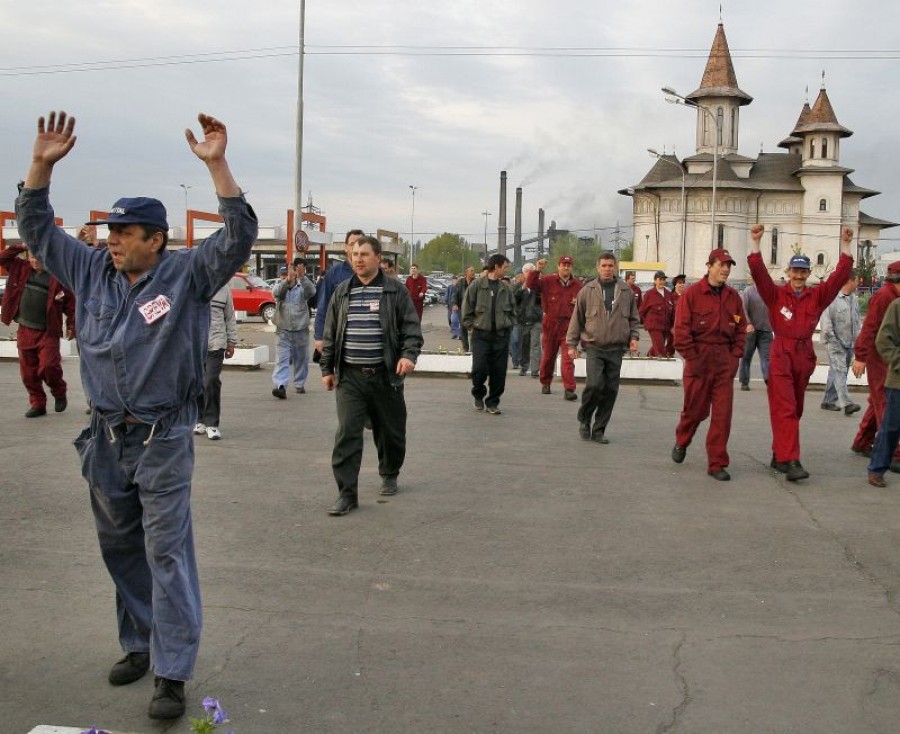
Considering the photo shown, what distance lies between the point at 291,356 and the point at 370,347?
6427 millimetres

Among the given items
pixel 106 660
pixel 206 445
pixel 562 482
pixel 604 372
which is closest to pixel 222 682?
pixel 106 660

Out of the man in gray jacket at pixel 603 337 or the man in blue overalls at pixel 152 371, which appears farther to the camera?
the man in gray jacket at pixel 603 337

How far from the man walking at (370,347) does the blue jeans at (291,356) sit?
5.82 m

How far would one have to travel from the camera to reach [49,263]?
13.9 feet

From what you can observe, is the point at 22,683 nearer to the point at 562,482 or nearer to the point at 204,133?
the point at 204,133

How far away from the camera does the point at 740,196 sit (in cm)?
8694

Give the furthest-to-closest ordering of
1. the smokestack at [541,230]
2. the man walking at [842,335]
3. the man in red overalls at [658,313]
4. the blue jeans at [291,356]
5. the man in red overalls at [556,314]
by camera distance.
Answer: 1. the smokestack at [541,230]
2. the man in red overalls at [658,313]
3. the man in red overalls at [556,314]
4. the blue jeans at [291,356]
5. the man walking at [842,335]

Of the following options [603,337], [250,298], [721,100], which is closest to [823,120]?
[721,100]

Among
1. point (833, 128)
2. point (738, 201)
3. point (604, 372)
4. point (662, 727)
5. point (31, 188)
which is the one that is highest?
point (833, 128)

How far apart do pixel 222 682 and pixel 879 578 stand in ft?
12.3

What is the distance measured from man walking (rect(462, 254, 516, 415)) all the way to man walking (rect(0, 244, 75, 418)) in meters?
4.53

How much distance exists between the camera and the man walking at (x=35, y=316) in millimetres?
10977

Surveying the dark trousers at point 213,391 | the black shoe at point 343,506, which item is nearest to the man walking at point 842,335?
the dark trousers at point 213,391

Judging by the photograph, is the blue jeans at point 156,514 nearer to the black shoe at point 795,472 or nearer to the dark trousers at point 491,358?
the black shoe at point 795,472
